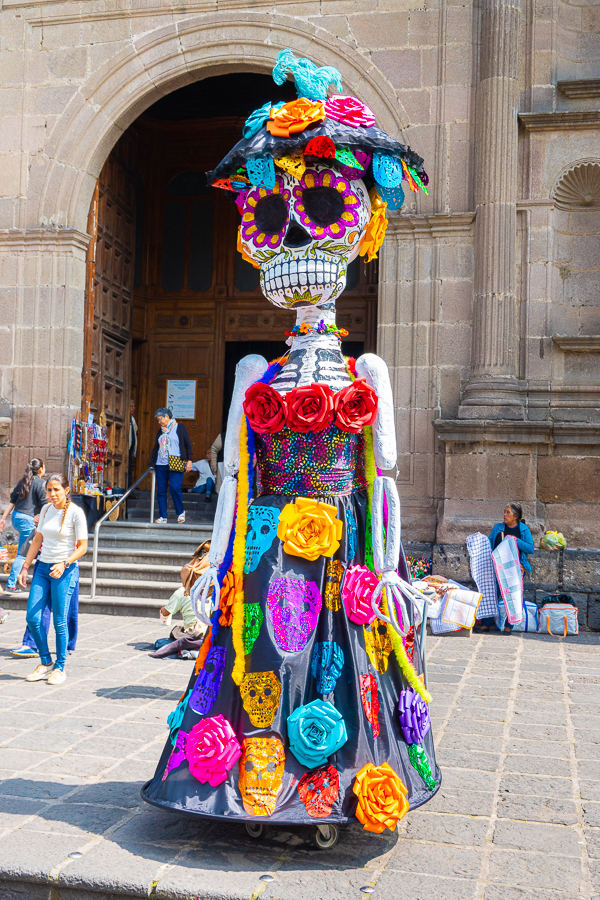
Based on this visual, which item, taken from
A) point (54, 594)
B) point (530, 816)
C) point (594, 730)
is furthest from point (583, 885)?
point (54, 594)

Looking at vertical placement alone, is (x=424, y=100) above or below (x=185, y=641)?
above

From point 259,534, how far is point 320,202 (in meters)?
1.38

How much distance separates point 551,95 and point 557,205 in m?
1.23

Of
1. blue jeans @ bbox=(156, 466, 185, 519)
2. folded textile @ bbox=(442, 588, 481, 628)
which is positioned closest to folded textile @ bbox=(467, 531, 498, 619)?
folded textile @ bbox=(442, 588, 481, 628)

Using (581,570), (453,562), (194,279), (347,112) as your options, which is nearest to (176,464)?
(453,562)

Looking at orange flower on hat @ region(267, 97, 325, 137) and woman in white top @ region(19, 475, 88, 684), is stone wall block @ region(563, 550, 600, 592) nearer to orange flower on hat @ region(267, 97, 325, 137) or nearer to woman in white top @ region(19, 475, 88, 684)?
woman in white top @ region(19, 475, 88, 684)

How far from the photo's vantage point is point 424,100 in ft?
32.1

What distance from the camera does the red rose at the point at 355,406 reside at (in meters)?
3.31

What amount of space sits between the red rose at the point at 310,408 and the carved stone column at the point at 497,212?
6166 mm

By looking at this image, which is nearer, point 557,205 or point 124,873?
point 124,873

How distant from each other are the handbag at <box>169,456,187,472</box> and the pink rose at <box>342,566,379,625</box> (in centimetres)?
770

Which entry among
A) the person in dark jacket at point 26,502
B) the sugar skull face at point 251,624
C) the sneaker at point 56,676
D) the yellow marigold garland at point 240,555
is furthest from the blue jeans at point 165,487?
the sugar skull face at point 251,624

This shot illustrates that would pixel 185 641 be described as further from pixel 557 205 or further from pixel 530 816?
pixel 557 205

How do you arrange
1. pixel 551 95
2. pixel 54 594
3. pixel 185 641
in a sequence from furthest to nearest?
pixel 551 95
pixel 185 641
pixel 54 594
